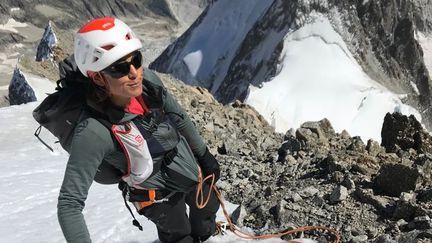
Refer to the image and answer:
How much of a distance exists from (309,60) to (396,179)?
2979cm

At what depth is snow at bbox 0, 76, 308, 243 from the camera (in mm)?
7711

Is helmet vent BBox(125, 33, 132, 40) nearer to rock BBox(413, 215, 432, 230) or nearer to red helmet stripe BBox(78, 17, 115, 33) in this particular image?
red helmet stripe BBox(78, 17, 115, 33)

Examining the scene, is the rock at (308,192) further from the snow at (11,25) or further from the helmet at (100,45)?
the snow at (11,25)

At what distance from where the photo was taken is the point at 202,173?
5.37 meters

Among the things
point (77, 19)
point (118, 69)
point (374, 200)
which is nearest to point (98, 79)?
point (118, 69)

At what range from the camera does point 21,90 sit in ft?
88.3

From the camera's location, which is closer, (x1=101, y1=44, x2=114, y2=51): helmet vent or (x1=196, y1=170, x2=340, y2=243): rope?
(x1=101, y1=44, x2=114, y2=51): helmet vent

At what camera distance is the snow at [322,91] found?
3062 centimetres

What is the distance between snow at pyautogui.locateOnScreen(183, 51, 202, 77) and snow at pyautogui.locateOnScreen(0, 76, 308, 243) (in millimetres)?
31937

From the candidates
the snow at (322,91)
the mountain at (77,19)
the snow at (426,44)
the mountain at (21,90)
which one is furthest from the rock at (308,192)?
the mountain at (77,19)

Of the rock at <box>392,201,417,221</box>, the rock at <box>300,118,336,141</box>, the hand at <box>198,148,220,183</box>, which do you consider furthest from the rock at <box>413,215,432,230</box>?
the rock at <box>300,118,336,141</box>

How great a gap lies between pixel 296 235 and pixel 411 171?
182 cm

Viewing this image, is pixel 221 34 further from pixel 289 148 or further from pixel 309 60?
pixel 289 148

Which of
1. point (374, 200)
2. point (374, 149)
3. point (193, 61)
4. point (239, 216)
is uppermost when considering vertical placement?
point (374, 200)
